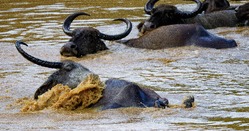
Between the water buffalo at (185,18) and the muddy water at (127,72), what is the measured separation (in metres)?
0.37

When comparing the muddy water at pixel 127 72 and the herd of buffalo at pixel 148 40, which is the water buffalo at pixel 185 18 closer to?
the herd of buffalo at pixel 148 40

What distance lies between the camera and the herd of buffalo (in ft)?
29.7

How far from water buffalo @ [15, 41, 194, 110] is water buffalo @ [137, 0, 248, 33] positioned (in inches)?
253

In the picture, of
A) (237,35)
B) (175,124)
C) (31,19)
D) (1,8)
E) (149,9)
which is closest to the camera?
(175,124)

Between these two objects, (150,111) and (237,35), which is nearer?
(150,111)

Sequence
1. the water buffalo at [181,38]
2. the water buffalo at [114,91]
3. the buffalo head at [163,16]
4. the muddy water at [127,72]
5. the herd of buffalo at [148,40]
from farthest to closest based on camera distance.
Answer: the buffalo head at [163,16], the water buffalo at [181,38], the herd of buffalo at [148,40], the water buffalo at [114,91], the muddy water at [127,72]

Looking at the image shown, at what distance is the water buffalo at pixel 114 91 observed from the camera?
891 cm

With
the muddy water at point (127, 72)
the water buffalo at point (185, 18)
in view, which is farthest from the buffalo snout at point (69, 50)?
the water buffalo at point (185, 18)

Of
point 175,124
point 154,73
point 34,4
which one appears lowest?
point 34,4

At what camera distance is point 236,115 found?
8.78 metres

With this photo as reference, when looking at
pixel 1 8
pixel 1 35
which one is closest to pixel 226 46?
pixel 1 35

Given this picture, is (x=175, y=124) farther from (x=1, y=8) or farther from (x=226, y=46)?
(x=1, y=8)

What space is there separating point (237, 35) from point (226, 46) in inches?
75.8

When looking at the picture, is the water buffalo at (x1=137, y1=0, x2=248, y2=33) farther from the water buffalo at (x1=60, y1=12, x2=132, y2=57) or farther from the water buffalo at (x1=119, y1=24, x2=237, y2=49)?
the water buffalo at (x1=60, y1=12, x2=132, y2=57)
